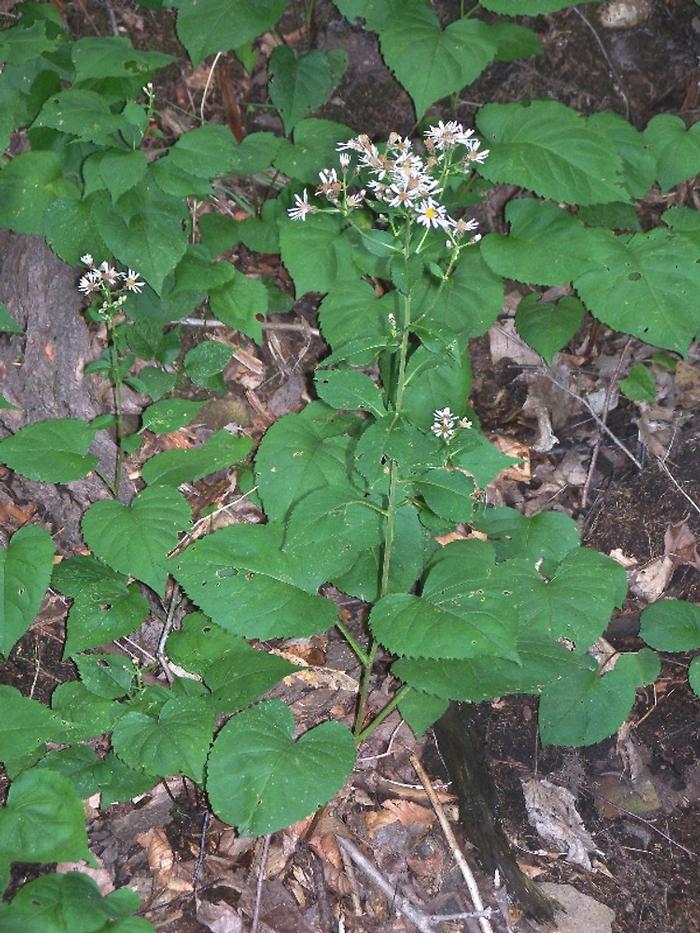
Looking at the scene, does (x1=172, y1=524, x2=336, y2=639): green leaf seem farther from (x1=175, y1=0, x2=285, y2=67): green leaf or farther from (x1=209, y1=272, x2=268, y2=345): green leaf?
(x1=175, y1=0, x2=285, y2=67): green leaf

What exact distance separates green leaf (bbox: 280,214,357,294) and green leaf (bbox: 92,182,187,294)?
1.19 feet

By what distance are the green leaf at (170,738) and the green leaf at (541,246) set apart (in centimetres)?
173

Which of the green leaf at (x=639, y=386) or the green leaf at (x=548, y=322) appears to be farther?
the green leaf at (x=639, y=386)

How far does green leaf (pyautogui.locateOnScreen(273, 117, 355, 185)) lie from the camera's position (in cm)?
318

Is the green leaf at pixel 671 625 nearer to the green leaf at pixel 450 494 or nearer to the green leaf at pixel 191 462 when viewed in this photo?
the green leaf at pixel 450 494

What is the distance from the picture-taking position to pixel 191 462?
2701mm

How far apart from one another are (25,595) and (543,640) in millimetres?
1438

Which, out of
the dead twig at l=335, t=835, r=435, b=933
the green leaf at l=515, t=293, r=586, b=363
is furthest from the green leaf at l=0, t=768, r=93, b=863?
the green leaf at l=515, t=293, r=586, b=363

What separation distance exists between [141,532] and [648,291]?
1.89 m

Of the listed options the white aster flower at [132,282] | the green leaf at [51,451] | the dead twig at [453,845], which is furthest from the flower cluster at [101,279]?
the dead twig at [453,845]

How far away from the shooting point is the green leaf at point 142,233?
2.84 m

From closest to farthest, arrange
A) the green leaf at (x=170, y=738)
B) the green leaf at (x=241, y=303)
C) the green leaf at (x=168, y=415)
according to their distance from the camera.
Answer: the green leaf at (x=170, y=738) → the green leaf at (x=168, y=415) → the green leaf at (x=241, y=303)

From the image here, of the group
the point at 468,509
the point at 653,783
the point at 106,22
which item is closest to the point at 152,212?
the point at 106,22

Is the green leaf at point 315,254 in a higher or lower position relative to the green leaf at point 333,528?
higher
